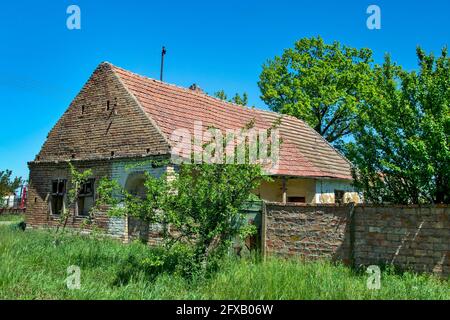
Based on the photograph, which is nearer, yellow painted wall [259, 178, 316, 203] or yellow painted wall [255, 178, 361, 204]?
yellow painted wall [255, 178, 361, 204]

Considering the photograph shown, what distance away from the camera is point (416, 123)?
905cm

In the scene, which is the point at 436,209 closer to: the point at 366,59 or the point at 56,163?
the point at 56,163

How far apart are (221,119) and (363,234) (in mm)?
10170

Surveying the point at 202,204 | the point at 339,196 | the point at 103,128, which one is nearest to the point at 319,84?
the point at 339,196

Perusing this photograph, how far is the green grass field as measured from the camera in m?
6.30

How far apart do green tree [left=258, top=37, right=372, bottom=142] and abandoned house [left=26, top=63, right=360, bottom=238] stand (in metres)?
12.4

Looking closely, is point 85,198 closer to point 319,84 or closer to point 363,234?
point 363,234

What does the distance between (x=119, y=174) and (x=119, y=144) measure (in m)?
1.06

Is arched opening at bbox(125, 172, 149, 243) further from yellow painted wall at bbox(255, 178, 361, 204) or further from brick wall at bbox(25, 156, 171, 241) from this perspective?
yellow painted wall at bbox(255, 178, 361, 204)

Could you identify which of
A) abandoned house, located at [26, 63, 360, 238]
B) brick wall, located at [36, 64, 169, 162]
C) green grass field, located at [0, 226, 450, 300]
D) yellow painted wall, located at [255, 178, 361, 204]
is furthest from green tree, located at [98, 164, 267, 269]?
yellow painted wall, located at [255, 178, 361, 204]

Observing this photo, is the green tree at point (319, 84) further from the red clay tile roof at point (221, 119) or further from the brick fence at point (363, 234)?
the brick fence at point (363, 234)

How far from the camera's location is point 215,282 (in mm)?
7188

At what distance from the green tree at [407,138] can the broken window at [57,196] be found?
1110 cm

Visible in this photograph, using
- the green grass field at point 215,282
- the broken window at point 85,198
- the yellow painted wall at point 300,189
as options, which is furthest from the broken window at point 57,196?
the yellow painted wall at point 300,189
